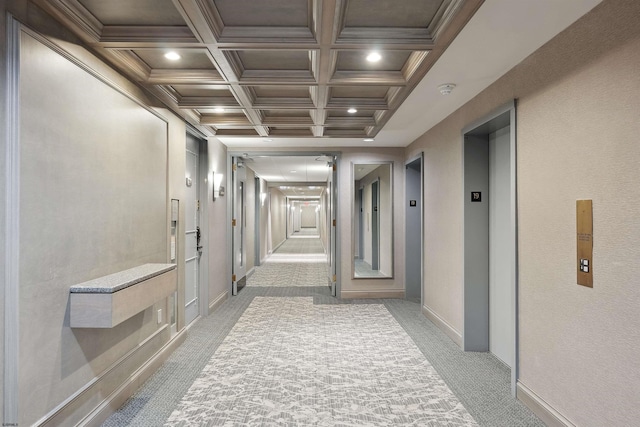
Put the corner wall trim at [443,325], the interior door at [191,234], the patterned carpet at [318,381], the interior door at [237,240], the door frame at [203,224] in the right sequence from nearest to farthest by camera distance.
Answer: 1. the patterned carpet at [318,381]
2. the corner wall trim at [443,325]
3. the interior door at [191,234]
4. the door frame at [203,224]
5. the interior door at [237,240]

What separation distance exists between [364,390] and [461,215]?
5.83 ft

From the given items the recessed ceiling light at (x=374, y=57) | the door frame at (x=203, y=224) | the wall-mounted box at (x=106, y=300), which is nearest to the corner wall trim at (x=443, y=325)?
the recessed ceiling light at (x=374, y=57)

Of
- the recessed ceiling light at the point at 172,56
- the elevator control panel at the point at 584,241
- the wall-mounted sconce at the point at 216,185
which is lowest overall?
the elevator control panel at the point at 584,241

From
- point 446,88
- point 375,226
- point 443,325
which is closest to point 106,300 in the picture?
point 446,88

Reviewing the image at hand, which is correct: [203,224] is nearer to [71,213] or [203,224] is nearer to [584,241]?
[71,213]

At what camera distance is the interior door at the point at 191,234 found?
3976mm

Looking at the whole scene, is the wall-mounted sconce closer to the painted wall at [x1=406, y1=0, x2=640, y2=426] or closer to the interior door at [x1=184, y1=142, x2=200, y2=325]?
the interior door at [x1=184, y1=142, x2=200, y2=325]

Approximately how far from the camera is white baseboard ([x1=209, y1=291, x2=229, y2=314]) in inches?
180

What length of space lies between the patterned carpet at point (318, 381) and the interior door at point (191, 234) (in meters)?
0.59

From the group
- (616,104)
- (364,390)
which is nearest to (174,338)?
(364,390)

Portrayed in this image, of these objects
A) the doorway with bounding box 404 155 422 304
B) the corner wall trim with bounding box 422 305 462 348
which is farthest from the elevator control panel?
the doorway with bounding box 404 155 422 304

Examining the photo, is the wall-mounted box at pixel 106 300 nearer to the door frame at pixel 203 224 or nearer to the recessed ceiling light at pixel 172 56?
the recessed ceiling light at pixel 172 56

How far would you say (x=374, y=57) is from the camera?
7.84ft

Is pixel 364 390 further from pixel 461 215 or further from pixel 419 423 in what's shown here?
pixel 461 215
